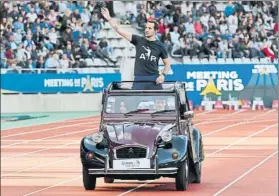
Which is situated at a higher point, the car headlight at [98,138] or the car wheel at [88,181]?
the car headlight at [98,138]

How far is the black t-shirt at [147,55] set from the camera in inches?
621

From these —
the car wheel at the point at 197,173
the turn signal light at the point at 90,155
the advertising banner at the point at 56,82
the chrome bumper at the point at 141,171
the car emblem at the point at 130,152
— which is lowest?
the advertising banner at the point at 56,82

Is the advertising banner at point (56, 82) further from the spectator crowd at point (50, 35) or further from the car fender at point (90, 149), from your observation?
the car fender at point (90, 149)

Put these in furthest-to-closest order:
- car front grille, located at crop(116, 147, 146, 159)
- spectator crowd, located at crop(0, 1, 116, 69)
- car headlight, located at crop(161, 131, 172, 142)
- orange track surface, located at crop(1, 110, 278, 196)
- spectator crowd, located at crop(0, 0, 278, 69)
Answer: spectator crowd, located at crop(0, 0, 278, 69) → spectator crowd, located at crop(0, 1, 116, 69) → orange track surface, located at crop(1, 110, 278, 196) → car headlight, located at crop(161, 131, 172, 142) → car front grille, located at crop(116, 147, 146, 159)

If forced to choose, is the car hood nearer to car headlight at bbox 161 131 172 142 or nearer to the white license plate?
car headlight at bbox 161 131 172 142

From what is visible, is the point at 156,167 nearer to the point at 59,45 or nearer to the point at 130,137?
the point at 130,137

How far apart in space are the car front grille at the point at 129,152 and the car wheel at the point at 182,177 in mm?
521

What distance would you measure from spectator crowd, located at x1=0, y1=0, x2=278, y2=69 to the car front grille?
28.3m

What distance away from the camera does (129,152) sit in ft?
48.0

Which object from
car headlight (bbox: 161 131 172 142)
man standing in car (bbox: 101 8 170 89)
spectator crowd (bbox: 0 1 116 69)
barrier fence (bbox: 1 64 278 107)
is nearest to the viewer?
car headlight (bbox: 161 131 172 142)

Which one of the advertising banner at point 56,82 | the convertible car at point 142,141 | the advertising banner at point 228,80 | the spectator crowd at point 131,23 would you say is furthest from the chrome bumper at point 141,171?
the advertising banner at point 228,80

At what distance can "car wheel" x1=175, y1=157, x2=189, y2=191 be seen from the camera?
14.6 m

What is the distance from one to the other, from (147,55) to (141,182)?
1.94 metres

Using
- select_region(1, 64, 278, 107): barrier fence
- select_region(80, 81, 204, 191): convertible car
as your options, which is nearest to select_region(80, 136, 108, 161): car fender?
select_region(80, 81, 204, 191): convertible car
